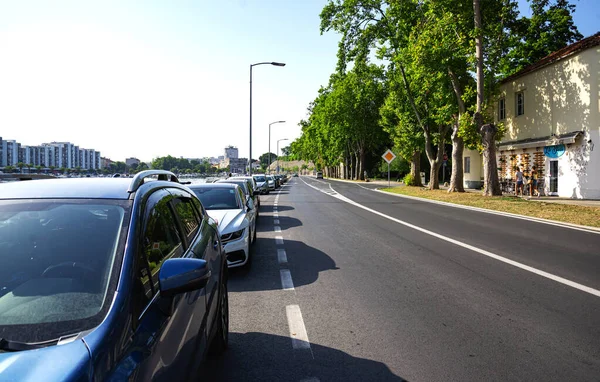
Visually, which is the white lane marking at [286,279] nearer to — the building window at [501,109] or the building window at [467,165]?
the building window at [501,109]

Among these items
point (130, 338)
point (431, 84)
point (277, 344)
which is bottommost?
point (277, 344)

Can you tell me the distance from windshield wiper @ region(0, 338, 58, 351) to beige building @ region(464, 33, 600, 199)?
87.2 feet

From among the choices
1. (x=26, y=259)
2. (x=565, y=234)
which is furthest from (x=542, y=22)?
(x=26, y=259)

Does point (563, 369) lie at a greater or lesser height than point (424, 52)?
lesser

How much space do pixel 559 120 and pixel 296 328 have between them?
1018 inches

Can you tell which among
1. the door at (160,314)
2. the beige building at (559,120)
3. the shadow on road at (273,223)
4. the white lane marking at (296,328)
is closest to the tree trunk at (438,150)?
the beige building at (559,120)

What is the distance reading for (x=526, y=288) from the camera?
6.12 m

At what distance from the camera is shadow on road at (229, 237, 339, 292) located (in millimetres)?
6480

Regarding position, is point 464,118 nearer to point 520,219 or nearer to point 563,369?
point 520,219

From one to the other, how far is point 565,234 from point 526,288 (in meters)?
6.91

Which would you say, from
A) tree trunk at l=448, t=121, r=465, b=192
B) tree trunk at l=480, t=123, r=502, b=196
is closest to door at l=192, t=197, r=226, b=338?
tree trunk at l=480, t=123, r=502, b=196

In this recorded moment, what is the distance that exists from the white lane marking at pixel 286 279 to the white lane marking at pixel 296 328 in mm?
950

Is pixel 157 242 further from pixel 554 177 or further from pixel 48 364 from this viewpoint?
pixel 554 177

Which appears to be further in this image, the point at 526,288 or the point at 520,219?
the point at 520,219
